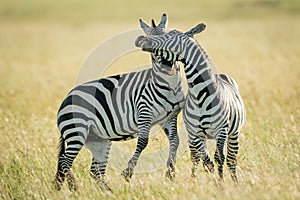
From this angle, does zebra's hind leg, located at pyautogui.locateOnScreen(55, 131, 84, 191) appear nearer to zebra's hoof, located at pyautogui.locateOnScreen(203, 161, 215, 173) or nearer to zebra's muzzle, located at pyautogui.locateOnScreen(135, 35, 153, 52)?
zebra's muzzle, located at pyautogui.locateOnScreen(135, 35, 153, 52)

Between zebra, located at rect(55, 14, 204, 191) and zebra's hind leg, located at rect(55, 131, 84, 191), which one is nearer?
zebra, located at rect(55, 14, 204, 191)

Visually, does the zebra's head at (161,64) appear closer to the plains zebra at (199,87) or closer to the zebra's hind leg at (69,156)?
the plains zebra at (199,87)

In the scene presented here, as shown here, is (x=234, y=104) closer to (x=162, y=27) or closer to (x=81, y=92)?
(x=162, y=27)

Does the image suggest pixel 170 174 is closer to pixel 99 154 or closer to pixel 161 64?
pixel 99 154

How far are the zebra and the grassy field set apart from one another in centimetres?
32

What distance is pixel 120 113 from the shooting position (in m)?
9.00

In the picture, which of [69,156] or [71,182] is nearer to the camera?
[71,182]

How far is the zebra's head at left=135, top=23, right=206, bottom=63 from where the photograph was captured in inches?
309

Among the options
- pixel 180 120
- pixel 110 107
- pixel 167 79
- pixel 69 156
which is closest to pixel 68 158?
pixel 69 156

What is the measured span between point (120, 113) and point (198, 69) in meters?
1.75

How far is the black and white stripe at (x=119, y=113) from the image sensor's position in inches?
338

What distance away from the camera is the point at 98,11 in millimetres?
53625

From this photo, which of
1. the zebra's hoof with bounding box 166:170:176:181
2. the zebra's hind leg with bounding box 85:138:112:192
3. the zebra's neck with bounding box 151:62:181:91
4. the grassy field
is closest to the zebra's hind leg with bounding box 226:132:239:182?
the grassy field

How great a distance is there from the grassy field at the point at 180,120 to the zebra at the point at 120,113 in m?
0.32
